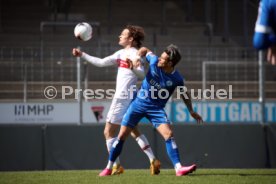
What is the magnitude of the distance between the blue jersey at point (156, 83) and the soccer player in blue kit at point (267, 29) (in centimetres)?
353

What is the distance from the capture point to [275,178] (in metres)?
9.52

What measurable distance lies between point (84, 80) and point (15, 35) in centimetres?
612

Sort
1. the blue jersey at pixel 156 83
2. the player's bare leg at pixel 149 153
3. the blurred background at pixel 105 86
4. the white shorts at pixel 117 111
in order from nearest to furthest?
the blue jersey at pixel 156 83, the player's bare leg at pixel 149 153, the white shorts at pixel 117 111, the blurred background at pixel 105 86

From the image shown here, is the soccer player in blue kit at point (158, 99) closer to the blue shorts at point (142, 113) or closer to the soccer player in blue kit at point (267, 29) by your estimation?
the blue shorts at point (142, 113)

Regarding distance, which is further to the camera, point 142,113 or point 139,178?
point 142,113

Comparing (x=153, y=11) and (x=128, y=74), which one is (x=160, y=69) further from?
(x=153, y=11)

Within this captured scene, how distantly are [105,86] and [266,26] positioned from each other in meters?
10.9

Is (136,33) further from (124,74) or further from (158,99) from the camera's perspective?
(158,99)

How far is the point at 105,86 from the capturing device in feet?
55.8

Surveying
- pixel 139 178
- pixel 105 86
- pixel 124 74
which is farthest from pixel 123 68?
pixel 105 86

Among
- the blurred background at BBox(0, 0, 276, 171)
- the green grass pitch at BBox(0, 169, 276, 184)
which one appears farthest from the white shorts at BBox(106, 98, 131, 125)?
the blurred background at BBox(0, 0, 276, 171)

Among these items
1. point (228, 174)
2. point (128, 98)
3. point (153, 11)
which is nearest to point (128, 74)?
point (128, 98)

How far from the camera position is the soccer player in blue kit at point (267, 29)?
628cm

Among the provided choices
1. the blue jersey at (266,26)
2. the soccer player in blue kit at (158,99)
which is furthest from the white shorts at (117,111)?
the blue jersey at (266,26)
